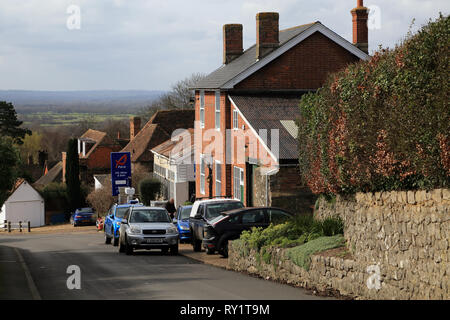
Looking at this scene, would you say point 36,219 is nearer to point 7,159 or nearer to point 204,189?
point 204,189

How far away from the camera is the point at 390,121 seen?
12945 mm

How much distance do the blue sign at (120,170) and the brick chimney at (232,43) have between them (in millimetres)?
8791

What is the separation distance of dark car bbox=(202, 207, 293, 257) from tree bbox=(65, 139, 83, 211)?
54842mm

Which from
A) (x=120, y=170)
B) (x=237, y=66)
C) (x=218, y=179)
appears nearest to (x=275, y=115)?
(x=237, y=66)

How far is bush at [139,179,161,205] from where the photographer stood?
188 ft

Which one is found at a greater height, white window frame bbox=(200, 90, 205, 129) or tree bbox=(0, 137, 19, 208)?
white window frame bbox=(200, 90, 205, 129)

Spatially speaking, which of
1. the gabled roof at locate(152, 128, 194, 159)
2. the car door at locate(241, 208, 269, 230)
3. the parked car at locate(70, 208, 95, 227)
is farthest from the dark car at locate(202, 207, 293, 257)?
the parked car at locate(70, 208, 95, 227)

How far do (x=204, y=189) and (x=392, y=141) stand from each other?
87.6ft

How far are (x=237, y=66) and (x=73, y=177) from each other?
44.3m

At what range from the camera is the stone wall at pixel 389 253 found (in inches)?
444

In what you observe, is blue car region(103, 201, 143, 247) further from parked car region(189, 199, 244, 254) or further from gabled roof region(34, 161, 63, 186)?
gabled roof region(34, 161, 63, 186)

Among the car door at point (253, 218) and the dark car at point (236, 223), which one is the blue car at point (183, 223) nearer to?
the dark car at point (236, 223)

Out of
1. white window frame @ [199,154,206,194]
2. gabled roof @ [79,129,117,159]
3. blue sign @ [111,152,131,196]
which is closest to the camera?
white window frame @ [199,154,206,194]

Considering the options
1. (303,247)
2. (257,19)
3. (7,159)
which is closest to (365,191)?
(303,247)
